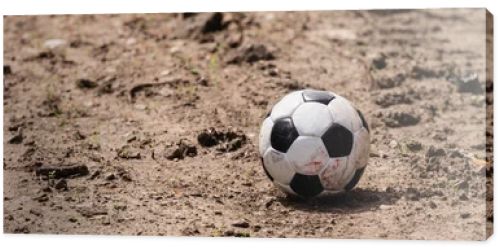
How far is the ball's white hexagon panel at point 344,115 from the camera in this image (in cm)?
575

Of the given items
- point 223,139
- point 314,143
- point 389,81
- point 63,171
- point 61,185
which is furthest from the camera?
point 389,81

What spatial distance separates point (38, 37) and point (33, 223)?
2646 mm

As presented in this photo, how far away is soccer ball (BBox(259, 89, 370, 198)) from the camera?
572 cm

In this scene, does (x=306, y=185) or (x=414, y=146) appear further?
(x=414, y=146)

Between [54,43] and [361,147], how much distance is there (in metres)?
3.72

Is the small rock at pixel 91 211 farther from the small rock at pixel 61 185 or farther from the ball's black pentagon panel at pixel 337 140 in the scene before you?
the ball's black pentagon panel at pixel 337 140

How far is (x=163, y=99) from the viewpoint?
25.6ft

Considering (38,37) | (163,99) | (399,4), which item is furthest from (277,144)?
(38,37)

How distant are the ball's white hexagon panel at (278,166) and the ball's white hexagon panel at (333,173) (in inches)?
6.7

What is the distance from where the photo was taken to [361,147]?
19.1 feet

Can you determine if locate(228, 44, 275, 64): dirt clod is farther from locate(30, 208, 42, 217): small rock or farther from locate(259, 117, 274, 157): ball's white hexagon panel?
locate(259, 117, 274, 157): ball's white hexagon panel

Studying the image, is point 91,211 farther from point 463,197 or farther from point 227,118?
point 463,197

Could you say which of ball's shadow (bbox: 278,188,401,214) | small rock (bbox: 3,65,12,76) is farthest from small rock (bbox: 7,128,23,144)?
ball's shadow (bbox: 278,188,401,214)

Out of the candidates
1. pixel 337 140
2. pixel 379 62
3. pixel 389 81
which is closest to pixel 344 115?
pixel 337 140
